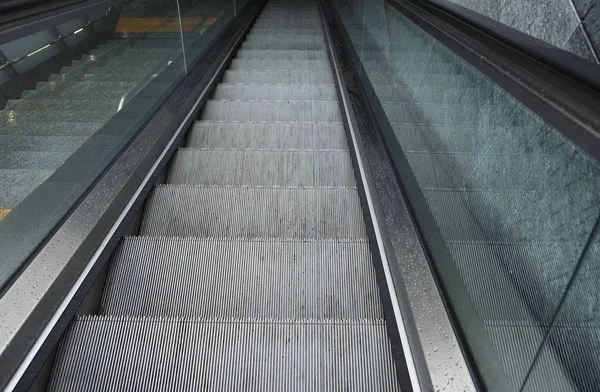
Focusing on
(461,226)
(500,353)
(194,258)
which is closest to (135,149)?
(194,258)

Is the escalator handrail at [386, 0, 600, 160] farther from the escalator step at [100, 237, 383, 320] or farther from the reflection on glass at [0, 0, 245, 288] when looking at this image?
the reflection on glass at [0, 0, 245, 288]

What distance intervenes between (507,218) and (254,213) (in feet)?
4.94

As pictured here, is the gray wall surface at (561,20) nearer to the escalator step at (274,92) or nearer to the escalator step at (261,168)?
the escalator step at (261,168)

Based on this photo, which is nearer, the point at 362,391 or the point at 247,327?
the point at 362,391

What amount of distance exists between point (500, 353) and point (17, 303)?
5.01 feet

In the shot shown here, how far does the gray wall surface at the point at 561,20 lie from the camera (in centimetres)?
217

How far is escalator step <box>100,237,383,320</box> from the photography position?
6.38ft

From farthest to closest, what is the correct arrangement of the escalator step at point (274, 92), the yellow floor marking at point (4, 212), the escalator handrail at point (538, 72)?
the escalator step at point (274, 92) → the yellow floor marking at point (4, 212) → the escalator handrail at point (538, 72)

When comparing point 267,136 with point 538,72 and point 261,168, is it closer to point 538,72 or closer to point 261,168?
point 261,168

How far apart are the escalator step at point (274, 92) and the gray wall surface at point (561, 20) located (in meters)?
1.85

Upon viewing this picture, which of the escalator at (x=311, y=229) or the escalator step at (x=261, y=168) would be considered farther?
the escalator step at (x=261, y=168)

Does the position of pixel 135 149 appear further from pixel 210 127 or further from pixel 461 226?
pixel 461 226

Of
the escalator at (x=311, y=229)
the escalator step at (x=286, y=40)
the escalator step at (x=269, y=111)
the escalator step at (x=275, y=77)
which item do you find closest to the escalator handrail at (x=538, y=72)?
the escalator at (x=311, y=229)

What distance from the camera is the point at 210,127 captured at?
373 cm
